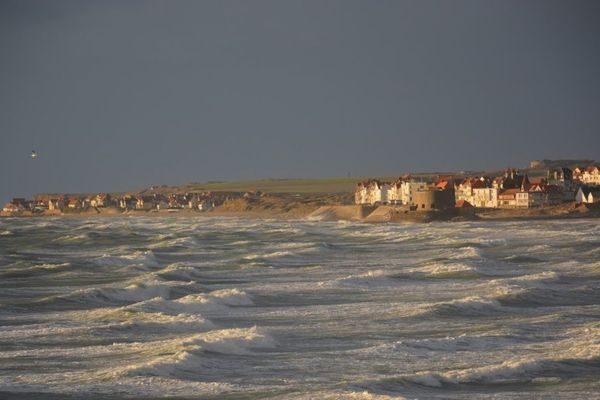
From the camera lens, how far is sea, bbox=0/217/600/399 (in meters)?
21.7

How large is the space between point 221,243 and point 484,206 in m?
42.8

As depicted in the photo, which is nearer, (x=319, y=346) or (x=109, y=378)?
(x=109, y=378)

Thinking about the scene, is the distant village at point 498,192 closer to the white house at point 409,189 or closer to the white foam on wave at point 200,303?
the white house at point 409,189

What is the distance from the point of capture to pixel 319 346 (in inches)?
1030

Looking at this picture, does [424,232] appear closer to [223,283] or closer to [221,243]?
[221,243]

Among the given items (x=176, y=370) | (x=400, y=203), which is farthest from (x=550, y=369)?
(x=400, y=203)

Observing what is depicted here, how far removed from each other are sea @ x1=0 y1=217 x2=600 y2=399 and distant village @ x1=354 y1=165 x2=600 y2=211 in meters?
42.9

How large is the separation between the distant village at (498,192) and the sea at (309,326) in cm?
4290

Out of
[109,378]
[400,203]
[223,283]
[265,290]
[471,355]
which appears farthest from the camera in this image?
[400,203]

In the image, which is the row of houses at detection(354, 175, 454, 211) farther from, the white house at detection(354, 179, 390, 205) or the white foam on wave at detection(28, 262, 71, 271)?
the white foam on wave at detection(28, 262, 71, 271)

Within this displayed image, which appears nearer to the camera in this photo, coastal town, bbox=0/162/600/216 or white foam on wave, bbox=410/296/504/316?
white foam on wave, bbox=410/296/504/316

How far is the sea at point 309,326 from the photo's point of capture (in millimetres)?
21656

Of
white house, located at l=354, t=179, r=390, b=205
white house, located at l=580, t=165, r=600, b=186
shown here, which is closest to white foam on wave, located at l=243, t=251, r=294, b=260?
white house, located at l=580, t=165, r=600, b=186

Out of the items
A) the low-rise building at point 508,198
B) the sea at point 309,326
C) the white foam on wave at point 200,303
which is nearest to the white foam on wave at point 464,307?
the sea at point 309,326
